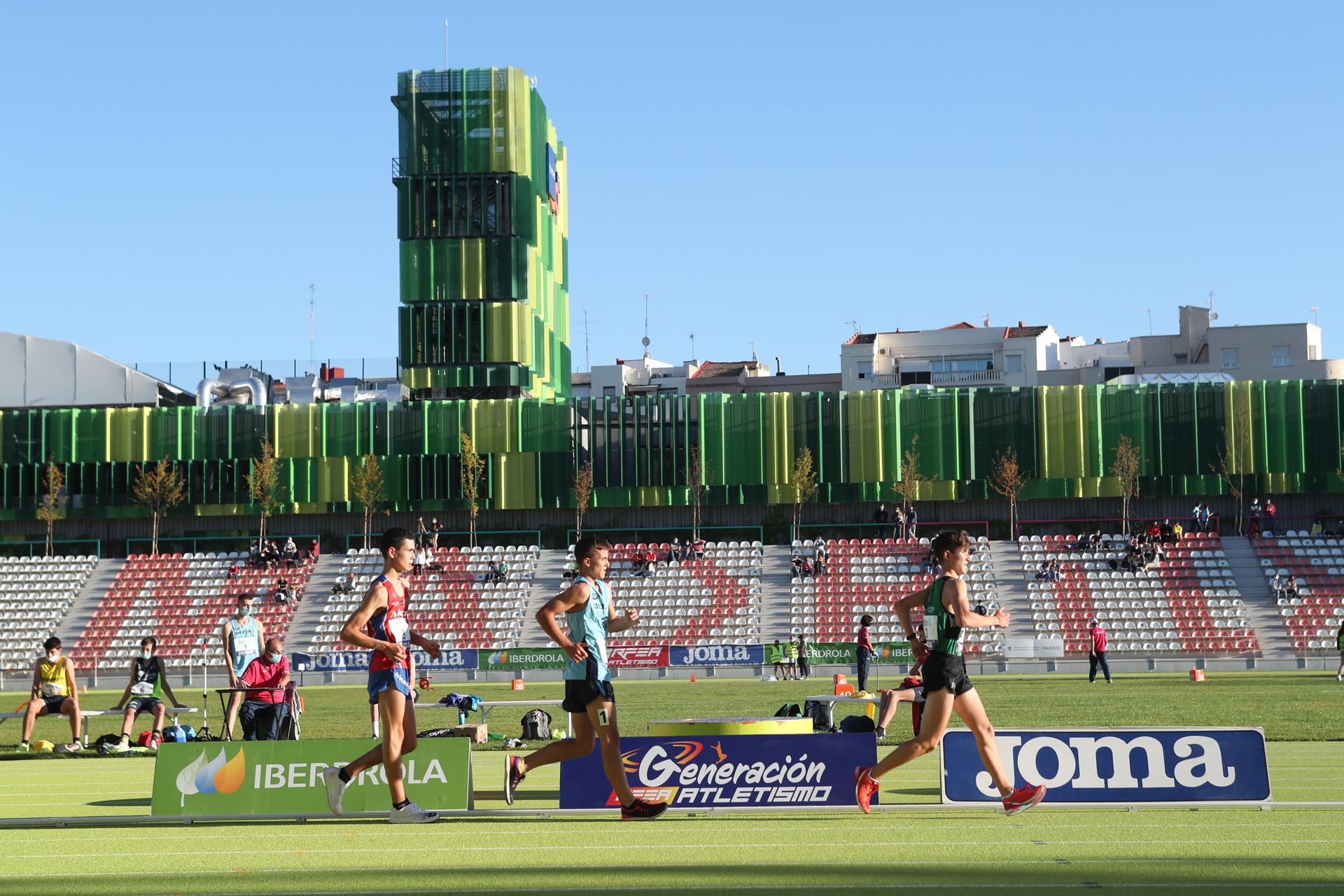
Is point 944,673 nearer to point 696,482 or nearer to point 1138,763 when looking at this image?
point 1138,763

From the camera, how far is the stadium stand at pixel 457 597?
50.2m

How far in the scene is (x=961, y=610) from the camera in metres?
10.3

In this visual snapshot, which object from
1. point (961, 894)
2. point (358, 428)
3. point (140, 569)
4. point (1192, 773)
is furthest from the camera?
point (358, 428)

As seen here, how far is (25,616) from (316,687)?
1833 cm

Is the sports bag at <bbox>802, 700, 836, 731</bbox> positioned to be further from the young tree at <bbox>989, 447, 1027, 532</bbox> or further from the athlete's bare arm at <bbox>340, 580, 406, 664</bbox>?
the young tree at <bbox>989, 447, 1027, 532</bbox>

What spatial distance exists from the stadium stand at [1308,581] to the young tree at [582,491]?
25.0 m

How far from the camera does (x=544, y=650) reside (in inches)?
1662

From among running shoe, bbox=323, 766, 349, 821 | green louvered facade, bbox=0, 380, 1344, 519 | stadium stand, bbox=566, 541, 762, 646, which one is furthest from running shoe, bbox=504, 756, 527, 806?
green louvered facade, bbox=0, 380, 1344, 519

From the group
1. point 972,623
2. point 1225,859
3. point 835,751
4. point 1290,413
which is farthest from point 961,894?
point 1290,413

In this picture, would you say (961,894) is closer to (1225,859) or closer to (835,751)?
(1225,859)

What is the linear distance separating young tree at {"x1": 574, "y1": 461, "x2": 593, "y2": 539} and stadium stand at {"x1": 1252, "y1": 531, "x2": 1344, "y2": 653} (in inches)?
983

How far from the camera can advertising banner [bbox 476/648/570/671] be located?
42.8m

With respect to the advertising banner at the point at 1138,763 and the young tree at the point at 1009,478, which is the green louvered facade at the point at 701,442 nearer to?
the young tree at the point at 1009,478

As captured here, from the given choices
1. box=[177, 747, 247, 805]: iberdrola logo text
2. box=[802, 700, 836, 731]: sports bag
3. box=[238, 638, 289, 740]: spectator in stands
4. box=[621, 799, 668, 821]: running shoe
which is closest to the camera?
box=[621, 799, 668, 821]: running shoe
